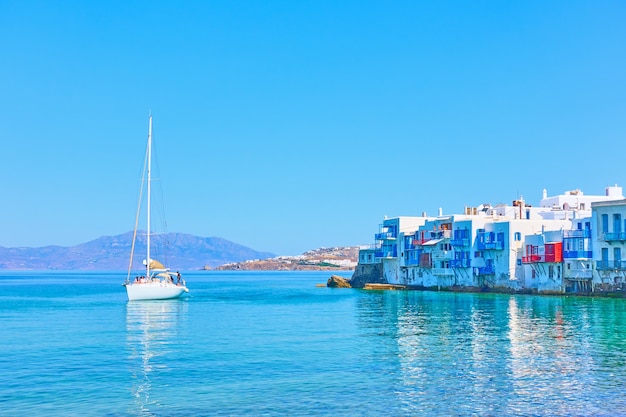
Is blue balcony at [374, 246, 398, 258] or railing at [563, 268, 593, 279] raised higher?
blue balcony at [374, 246, 398, 258]

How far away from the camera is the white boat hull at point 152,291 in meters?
70.0

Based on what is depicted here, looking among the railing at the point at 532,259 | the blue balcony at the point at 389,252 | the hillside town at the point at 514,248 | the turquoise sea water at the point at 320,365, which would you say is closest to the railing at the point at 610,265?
the hillside town at the point at 514,248

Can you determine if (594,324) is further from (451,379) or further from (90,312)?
(90,312)

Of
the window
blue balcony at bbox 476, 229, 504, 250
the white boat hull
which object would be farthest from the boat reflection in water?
the window

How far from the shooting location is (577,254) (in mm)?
72688

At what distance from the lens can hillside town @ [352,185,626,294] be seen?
71062mm

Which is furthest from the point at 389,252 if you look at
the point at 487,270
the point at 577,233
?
the point at 577,233

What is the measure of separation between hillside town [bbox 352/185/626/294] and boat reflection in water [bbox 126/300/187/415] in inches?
1445

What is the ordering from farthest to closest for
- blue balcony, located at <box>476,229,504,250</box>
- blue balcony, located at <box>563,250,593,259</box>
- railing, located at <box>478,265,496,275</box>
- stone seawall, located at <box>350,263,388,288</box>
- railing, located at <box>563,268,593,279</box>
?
stone seawall, located at <box>350,263,388,288</box>
railing, located at <box>478,265,496,275</box>
blue balcony, located at <box>476,229,504,250</box>
railing, located at <box>563,268,593,279</box>
blue balcony, located at <box>563,250,593,259</box>

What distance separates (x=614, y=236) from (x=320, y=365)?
49.5 meters

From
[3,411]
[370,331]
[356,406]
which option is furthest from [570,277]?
[3,411]

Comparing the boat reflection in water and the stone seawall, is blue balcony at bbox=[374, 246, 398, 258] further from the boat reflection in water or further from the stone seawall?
the boat reflection in water

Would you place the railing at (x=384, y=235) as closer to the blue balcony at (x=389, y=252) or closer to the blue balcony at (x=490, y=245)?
the blue balcony at (x=389, y=252)

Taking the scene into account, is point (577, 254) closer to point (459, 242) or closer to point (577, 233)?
point (577, 233)
